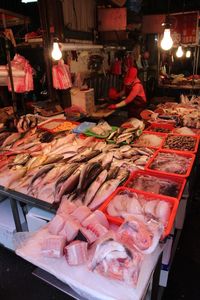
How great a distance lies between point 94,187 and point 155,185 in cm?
59

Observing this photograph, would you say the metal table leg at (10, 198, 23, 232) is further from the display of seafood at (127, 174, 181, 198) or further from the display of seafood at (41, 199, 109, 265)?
the display of seafood at (127, 174, 181, 198)

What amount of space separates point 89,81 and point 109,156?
4275 millimetres

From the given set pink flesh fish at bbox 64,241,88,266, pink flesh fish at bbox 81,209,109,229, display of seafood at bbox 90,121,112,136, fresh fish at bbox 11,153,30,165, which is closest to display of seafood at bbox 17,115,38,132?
fresh fish at bbox 11,153,30,165

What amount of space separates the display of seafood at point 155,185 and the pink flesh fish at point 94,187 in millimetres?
265

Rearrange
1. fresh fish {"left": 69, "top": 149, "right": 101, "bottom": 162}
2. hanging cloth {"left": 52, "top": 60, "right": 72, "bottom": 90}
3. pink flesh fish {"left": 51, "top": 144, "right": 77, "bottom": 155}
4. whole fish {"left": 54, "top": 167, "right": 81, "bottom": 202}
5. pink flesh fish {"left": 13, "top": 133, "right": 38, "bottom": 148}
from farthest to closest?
hanging cloth {"left": 52, "top": 60, "right": 72, "bottom": 90} → pink flesh fish {"left": 13, "top": 133, "right": 38, "bottom": 148} → pink flesh fish {"left": 51, "top": 144, "right": 77, "bottom": 155} → fresh fish {"left": 69, "top": 149, "right": 101, "bottom": 162} → whole fish {"left": 54, "top": 167, "right": 81, "bottom": 202}

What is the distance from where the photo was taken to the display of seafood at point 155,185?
220 centimetres

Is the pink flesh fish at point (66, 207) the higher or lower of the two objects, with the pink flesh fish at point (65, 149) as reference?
lower

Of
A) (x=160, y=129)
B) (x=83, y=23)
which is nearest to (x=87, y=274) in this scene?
(x=160, y=129)

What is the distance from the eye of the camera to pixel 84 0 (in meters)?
6.15

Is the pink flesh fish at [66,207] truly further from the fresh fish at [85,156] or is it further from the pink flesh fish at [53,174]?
the fresh fish at [85,156]

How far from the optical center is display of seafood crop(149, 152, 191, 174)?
2.53m

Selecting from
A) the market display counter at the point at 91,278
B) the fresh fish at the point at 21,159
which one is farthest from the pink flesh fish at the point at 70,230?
the fresh fish at the point at 21,159

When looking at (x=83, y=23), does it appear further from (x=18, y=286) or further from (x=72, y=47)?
(x=18, y=286)

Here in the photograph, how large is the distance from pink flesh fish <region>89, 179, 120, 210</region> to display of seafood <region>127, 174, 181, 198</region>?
0.19 meters
